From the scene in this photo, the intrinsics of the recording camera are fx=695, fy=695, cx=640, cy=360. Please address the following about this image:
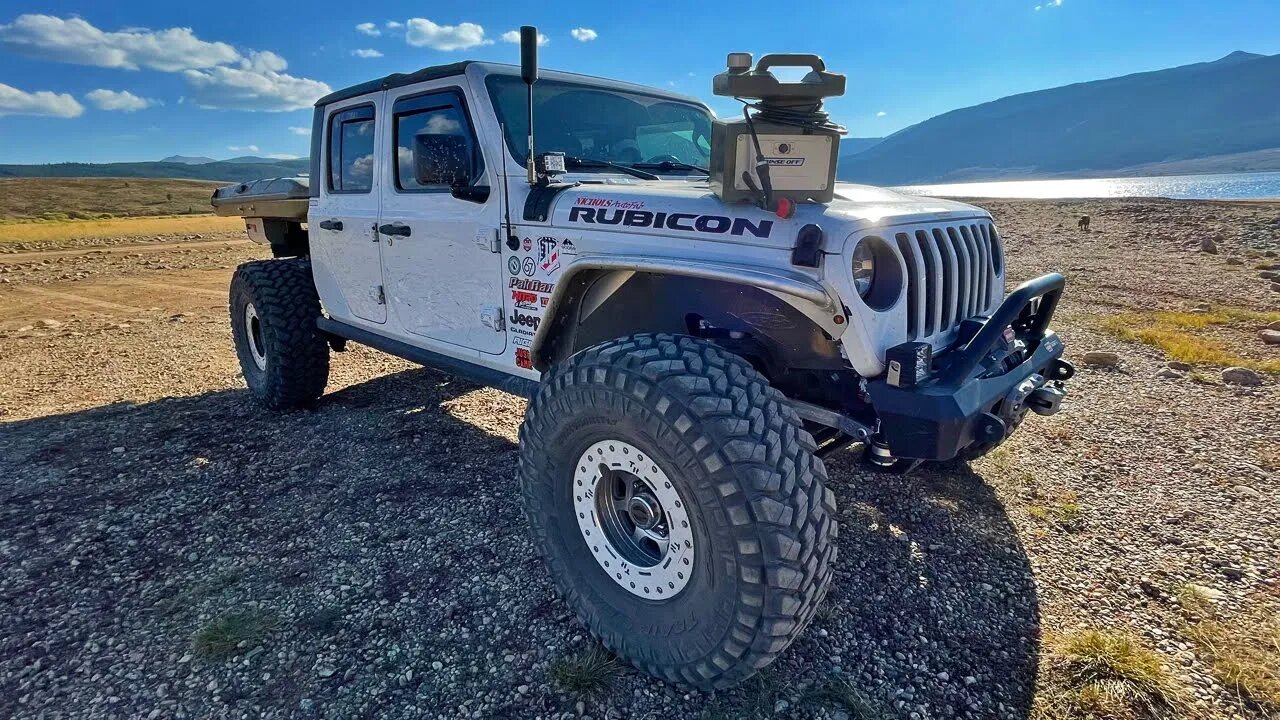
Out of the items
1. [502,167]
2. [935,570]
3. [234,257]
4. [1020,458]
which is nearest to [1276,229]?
[1020,458]

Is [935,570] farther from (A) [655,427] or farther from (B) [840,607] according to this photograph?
(A) [655,427]

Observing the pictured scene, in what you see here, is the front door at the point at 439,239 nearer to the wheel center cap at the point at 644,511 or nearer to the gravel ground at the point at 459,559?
the gravel ground at the point at 459,559

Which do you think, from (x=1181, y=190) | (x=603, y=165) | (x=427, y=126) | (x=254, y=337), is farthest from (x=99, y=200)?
(x=1181, y=190)

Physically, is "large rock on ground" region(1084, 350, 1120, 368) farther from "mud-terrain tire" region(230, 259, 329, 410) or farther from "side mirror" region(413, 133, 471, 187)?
"mud-terrain tire" region(230, 259, 329, 410)

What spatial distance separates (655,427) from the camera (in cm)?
219

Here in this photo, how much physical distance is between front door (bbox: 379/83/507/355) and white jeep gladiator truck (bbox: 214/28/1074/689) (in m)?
0.02

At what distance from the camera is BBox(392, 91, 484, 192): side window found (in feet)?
11.0

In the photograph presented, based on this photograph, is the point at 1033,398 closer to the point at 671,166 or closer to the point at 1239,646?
the point at 1239,646

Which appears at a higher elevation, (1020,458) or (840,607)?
(1020,458)

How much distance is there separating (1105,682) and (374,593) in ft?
8.96

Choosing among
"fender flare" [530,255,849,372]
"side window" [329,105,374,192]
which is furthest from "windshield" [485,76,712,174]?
"side window" [329,105,374,192]

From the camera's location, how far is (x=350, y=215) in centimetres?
424

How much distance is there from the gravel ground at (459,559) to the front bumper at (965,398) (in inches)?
30.5

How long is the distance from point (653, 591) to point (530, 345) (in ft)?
4.31
